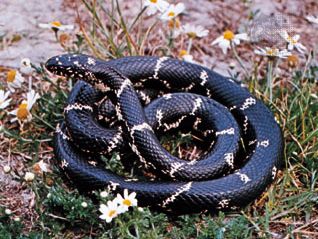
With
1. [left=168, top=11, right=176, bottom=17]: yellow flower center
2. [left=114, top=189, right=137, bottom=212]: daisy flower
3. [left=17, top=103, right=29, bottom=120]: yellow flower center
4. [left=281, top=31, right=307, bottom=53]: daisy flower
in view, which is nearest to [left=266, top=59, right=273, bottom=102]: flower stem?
[left=281, top=31, right=307, bottom=53]: daisy flower

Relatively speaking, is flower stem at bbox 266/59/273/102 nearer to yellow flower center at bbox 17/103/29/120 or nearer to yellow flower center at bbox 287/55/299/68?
yellow flower center at bbox 287/55/299/68

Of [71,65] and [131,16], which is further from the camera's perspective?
[131,16]

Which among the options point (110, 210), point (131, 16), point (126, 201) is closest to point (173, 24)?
point (131, 16)

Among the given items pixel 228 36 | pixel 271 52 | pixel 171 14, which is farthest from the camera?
pixel 171 14

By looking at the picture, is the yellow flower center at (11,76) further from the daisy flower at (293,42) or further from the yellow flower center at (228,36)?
the daisy flower at (293,42)

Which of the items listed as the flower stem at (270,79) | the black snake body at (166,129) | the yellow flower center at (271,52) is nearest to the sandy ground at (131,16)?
the flower stem at (270,79)

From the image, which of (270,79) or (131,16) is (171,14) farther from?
(131,16)

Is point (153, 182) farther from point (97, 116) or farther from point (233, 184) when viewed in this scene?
→ point (97, 116)

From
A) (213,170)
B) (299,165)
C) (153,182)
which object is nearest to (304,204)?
(299,165)
